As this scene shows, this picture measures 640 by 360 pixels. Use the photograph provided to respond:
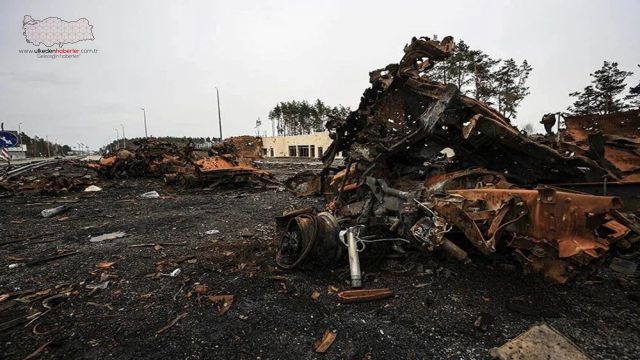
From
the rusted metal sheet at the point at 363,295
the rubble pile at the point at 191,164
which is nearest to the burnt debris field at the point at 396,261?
the rusted metal sheet at the point at 363,295

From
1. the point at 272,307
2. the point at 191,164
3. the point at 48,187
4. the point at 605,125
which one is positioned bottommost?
the point at 272,307

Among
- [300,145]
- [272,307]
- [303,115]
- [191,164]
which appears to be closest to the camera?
[272,307]

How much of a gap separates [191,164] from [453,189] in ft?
40.0

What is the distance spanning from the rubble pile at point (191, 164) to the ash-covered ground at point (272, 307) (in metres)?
6.90

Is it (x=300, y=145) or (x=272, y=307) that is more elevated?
(x=300, y=145)

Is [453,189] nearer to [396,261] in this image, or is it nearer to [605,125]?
[396,261]

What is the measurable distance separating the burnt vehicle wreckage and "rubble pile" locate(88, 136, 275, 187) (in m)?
6.88

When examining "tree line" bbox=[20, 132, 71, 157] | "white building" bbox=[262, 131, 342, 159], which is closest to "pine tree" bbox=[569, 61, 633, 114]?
"white building" bbox=[262, 131, 342, 159]

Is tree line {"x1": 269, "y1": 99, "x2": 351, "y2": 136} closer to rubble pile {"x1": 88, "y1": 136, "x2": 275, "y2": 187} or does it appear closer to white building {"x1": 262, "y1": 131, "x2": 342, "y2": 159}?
white building {"x1": 262, "y1": 131, "x2": 342, "y2": 159}

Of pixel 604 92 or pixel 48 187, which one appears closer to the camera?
pixel 48 187

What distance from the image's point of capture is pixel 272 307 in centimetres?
313

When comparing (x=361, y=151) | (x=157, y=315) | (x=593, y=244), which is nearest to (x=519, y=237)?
(x=593, y=244)

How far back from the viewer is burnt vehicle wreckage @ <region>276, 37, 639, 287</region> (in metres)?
2.57

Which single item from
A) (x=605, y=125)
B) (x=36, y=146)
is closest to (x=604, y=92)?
(x=605, y=125)
